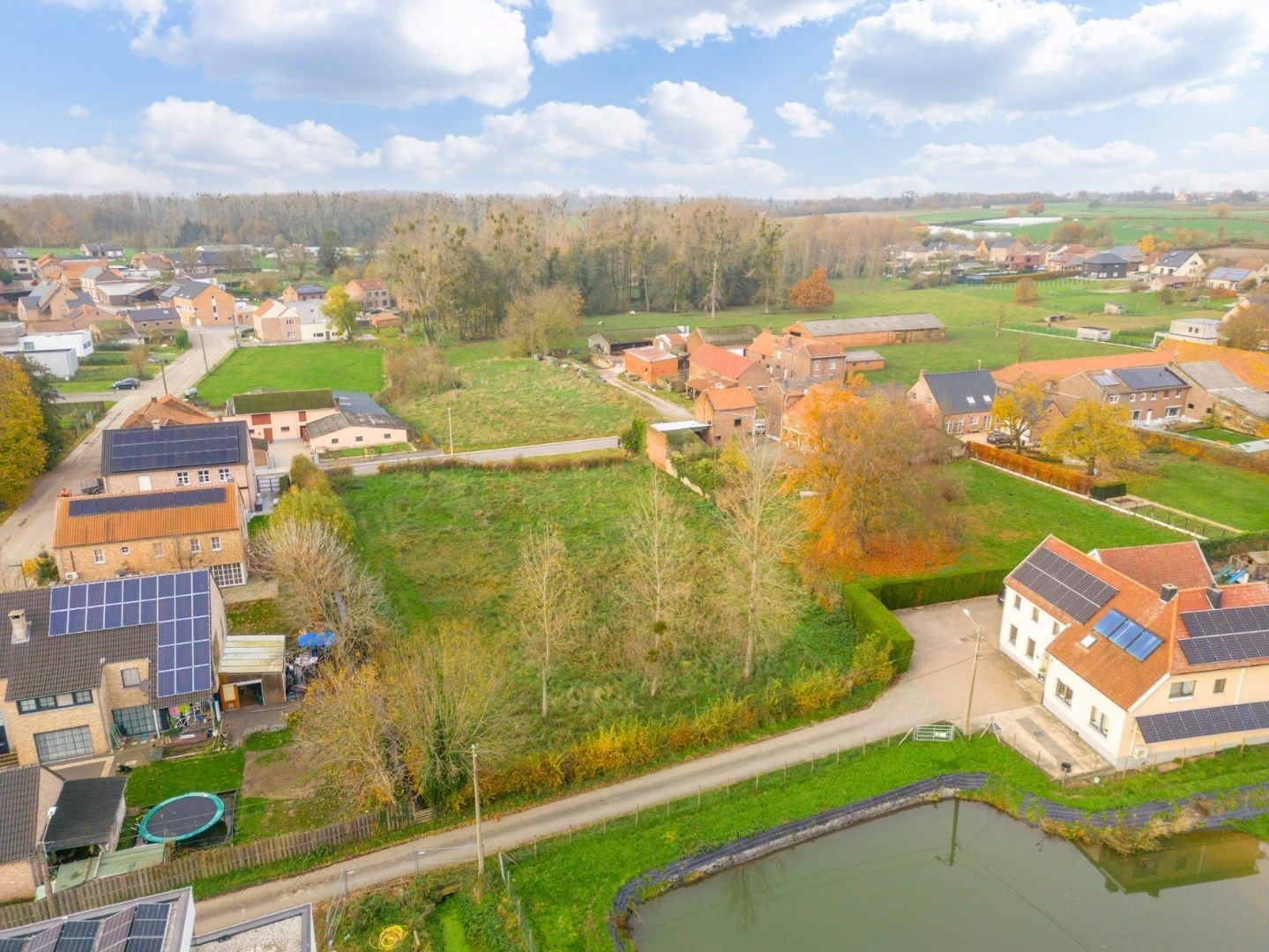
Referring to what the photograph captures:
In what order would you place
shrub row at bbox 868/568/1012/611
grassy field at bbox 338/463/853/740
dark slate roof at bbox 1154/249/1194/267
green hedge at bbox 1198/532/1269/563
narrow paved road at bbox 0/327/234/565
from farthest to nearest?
dark slate roof at bbox 1154/249/1194/267, narrow paved road at bbox 0/327/234/565, green hedge at bbox 1198/532/1269/563, shrub row at bbox 868/568/1012/611, grassy field at bbox 338/463/853/740

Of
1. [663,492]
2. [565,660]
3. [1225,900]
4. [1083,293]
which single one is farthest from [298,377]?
[1083,293]

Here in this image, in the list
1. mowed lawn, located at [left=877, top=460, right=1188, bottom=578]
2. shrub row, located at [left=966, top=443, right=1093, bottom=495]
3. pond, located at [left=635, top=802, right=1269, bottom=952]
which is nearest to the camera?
pond, located at [left=635, top=802, right=1269, bottom=952]

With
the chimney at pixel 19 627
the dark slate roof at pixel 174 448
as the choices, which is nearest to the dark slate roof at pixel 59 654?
the chimney at pixel 19 627

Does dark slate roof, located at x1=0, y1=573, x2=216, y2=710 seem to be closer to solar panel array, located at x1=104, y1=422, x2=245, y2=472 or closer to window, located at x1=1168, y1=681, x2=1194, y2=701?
solar panel array, located at x1=104, y1=422, x2=245, y2=472

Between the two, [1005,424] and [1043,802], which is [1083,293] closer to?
[1005,424]

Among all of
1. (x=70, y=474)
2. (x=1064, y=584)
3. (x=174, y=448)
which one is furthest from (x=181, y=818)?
(x=70, y=474)

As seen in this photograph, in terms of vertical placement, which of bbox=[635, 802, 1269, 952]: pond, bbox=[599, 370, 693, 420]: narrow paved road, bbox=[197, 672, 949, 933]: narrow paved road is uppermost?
bbox=[599, 370, 693, 420]: narrow paved road

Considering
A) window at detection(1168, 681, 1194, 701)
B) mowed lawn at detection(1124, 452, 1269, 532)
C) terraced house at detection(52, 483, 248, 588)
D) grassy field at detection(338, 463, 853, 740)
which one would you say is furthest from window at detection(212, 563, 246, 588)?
mowed lawn at detection(1124, 452, 1269, 532)
